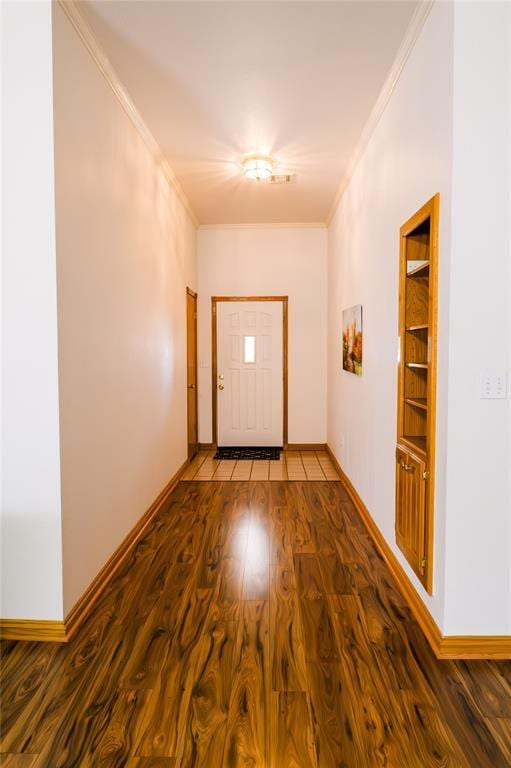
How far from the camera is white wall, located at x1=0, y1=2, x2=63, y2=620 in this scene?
2.08 meters

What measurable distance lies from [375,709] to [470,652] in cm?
56

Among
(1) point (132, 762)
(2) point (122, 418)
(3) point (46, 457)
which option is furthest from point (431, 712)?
(2) point (122, 418)

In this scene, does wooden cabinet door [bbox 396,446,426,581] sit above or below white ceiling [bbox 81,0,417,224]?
below

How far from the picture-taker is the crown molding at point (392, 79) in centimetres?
231

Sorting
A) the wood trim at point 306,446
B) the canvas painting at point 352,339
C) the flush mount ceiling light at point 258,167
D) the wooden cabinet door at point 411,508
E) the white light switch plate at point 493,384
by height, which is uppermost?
the flush mount ceiling light at point 258,167

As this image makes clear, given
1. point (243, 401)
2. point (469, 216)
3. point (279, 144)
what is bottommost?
point (243, 401)

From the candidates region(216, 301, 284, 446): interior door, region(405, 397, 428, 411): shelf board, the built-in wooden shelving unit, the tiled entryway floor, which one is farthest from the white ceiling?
the tiled entryway floor

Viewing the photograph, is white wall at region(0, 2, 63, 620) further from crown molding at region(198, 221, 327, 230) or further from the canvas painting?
crown molding at region(198, 221, 327, 230)

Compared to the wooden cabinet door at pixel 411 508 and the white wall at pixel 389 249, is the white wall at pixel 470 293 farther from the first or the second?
the wooden cabinet door at pixel 411 508

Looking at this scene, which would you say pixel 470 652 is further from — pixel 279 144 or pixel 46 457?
pixel 279 144

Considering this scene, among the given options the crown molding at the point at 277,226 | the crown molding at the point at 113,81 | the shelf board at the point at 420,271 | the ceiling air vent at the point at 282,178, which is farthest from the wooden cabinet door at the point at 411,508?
the crown molding at the point at 277,226

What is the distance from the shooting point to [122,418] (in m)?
3.12

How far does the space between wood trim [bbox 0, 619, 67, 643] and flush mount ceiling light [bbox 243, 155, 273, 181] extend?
3557 millimetres

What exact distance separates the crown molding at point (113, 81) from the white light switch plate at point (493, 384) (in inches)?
96.5
